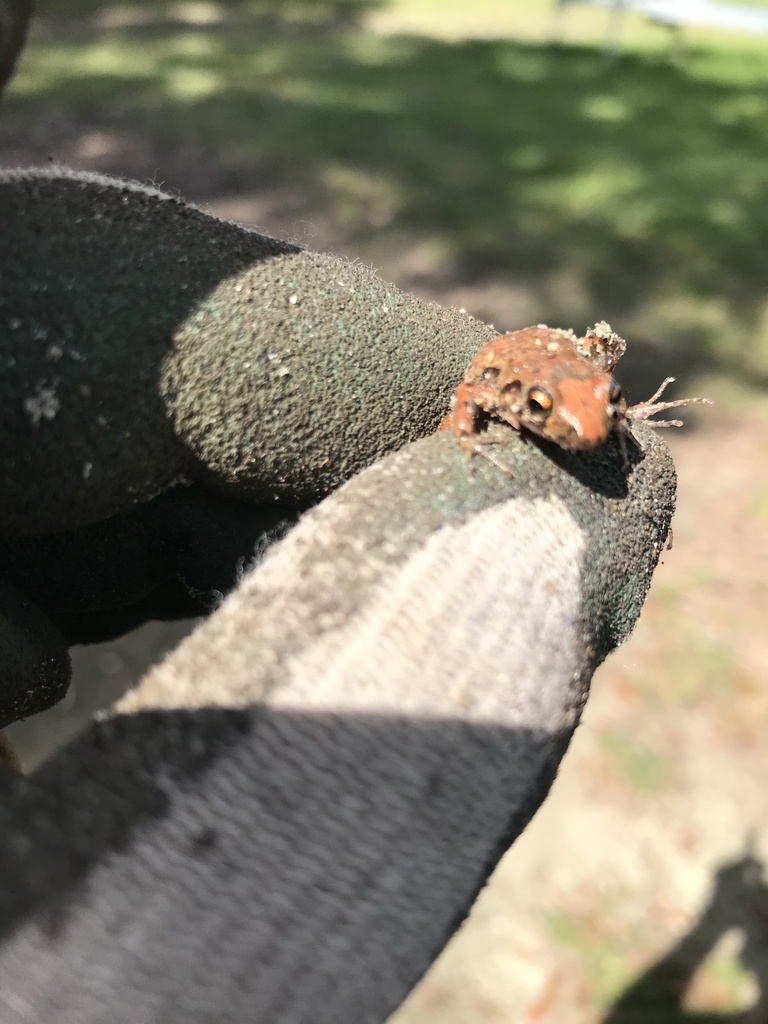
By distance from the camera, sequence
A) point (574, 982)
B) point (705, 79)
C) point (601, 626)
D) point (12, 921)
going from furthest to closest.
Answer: point (705, 79)
point (574, 982)
point (601, 626)
point (12, 921)

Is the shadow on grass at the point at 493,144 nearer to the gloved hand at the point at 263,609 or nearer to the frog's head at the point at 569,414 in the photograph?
the frog's head at the point at 569,414

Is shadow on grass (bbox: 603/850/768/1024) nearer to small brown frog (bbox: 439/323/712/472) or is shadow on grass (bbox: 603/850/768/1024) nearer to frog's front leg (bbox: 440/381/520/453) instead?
small brown frog (bbox: 439/323/712/472)

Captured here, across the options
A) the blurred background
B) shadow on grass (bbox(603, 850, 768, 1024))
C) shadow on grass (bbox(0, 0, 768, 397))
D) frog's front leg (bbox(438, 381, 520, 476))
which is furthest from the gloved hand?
shadow on grass (bbox(0, 0, 768, 397))

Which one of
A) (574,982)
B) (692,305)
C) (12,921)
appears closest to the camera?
(12,921)

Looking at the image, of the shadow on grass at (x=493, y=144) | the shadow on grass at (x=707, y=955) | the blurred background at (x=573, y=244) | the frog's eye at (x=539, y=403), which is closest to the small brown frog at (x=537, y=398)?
the frog's eye at (x=539, y=403)

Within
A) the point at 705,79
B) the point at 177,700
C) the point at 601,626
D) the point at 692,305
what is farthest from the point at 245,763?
the point at 705,79

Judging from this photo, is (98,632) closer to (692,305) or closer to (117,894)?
(117,894)
